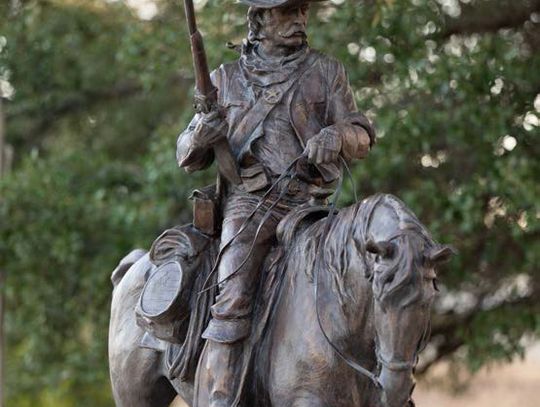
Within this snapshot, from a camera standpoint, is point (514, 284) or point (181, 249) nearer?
point (181, 249)

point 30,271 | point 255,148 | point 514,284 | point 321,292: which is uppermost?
point 255,148

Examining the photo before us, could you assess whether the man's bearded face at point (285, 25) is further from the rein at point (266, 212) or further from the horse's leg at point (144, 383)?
the horse's leg at point (144, 383)

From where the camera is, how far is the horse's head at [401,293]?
5.32 meters

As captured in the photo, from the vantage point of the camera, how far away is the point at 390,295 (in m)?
5.33

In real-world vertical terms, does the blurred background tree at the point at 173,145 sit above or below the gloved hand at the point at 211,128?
below

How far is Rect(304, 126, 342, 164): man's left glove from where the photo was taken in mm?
6074

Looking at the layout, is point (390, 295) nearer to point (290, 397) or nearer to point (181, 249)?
point (290, 397)

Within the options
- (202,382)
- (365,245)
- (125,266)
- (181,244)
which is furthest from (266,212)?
(125,266)

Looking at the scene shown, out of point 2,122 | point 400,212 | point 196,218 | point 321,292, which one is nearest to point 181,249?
point 196,218

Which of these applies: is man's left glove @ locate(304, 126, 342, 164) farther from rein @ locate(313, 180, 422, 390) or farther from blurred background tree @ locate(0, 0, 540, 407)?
blurred background tree @ locate(0, 0, 540, 407)

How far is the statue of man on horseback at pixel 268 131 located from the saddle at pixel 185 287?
108 mm

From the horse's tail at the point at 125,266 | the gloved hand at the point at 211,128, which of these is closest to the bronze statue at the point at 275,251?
the gloved hand at the point at 211,128

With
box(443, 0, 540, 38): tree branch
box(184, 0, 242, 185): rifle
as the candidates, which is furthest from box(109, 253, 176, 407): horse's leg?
box(443, 0, 540, 38): tree branch

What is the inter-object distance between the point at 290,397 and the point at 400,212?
0.98m
